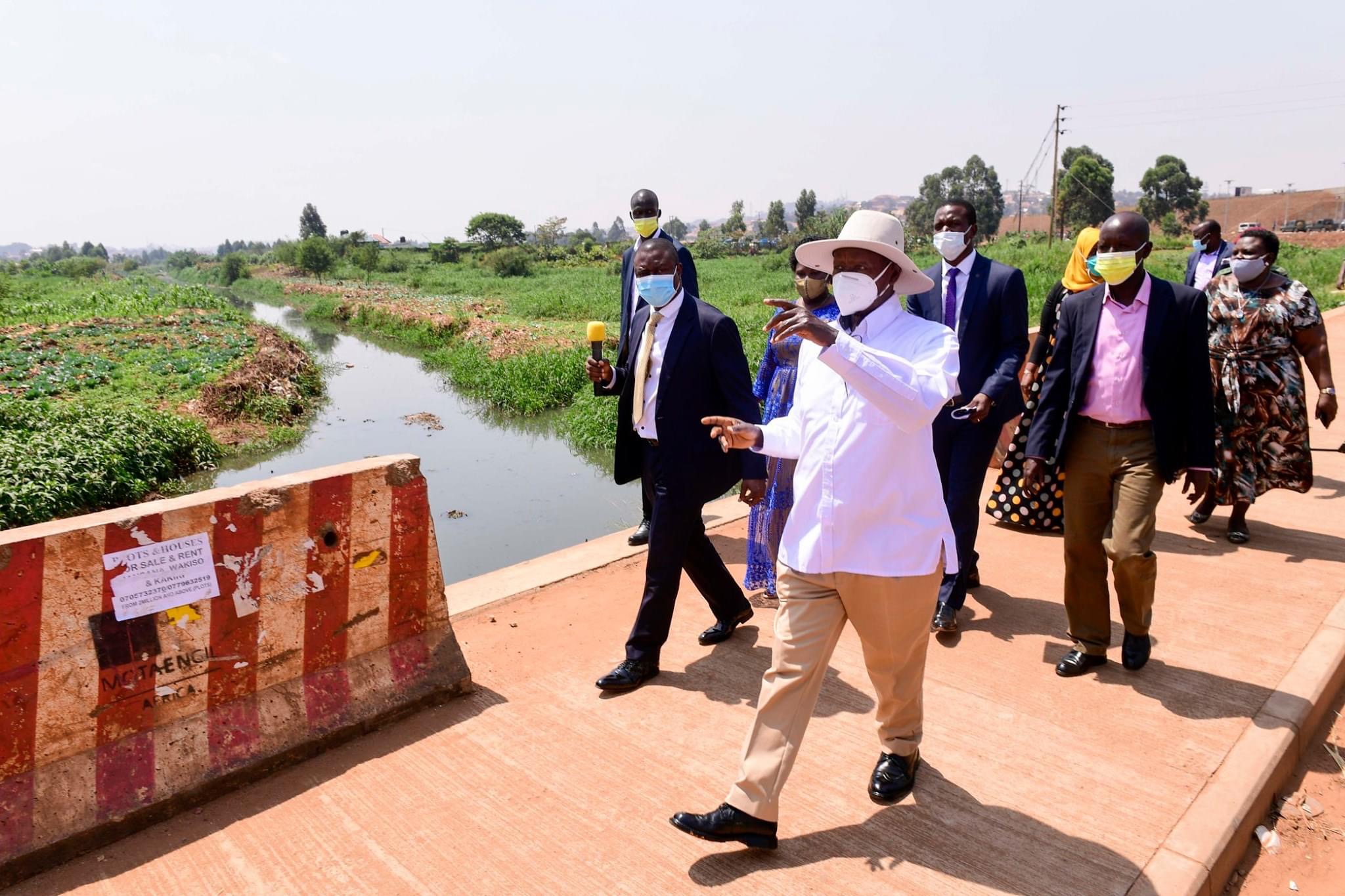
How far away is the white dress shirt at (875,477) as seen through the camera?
2.65m

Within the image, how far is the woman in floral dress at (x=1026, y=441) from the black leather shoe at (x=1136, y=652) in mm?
1284

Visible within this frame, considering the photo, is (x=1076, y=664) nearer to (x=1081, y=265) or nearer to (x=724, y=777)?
(x=724, y=777)

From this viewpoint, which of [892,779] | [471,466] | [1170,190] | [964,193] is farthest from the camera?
[964,193]

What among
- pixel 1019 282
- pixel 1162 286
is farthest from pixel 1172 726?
pixel 1019 282

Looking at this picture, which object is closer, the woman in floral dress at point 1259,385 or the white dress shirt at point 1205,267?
the woman in floral dress at point 1259,385

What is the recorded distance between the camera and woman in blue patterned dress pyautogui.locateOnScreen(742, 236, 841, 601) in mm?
4547

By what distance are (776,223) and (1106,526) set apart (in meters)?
97.8

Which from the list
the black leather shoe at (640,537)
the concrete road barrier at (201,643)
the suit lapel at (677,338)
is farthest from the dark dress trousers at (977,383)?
the concrete road barrier at (201,643)

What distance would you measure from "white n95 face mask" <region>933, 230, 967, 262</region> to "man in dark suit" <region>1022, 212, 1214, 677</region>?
658mm

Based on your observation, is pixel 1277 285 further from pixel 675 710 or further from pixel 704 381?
pixel 675 710

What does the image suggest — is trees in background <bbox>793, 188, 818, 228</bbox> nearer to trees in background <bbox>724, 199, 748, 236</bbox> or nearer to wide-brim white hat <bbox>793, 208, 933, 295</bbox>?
trees in background <bbox>724, 199, 748, 236</bbox>

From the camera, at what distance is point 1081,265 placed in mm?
5410

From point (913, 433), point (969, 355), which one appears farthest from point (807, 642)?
point (969, 355)

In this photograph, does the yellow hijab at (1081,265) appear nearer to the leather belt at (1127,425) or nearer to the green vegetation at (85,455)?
the leather belt at (1127,425)
